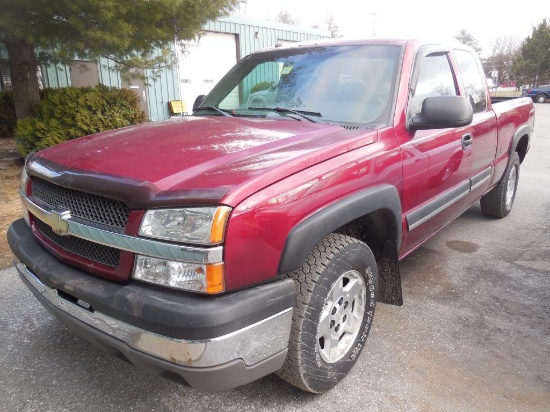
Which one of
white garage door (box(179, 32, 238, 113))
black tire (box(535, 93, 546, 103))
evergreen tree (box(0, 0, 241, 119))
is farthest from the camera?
black tire (box(535, 93, 546, 103))

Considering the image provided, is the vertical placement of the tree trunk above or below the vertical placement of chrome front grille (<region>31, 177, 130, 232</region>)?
above

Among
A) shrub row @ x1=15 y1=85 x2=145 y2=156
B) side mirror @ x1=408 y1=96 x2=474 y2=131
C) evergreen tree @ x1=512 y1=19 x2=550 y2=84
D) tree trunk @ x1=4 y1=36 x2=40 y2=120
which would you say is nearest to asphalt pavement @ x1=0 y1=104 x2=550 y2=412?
side mirror @ x1=408 y1=96 x2=474 y2=131

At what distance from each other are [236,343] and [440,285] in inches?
93.5

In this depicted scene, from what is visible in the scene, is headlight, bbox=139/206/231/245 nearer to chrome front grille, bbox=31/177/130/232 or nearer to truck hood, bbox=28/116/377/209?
truck hood, bbox=28/116/377/209

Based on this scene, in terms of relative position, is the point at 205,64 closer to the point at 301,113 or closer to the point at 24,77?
the point at 24,77

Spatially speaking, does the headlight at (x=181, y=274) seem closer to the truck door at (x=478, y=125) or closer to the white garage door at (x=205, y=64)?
the truck door at (x=478, y=125)

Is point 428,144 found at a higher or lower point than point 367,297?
higher

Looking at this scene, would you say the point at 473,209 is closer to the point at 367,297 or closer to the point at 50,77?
the point at 367,297

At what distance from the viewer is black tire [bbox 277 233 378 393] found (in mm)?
1952

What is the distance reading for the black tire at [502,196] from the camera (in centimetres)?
482

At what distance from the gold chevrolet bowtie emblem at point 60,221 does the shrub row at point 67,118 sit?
505 centimetres

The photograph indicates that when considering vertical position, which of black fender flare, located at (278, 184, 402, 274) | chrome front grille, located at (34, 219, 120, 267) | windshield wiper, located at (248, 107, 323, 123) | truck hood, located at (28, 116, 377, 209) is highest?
windshield wiper, located at (248, 107, 323, 123)

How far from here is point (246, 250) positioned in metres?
1.66

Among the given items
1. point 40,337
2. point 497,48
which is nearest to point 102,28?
point 40,337
